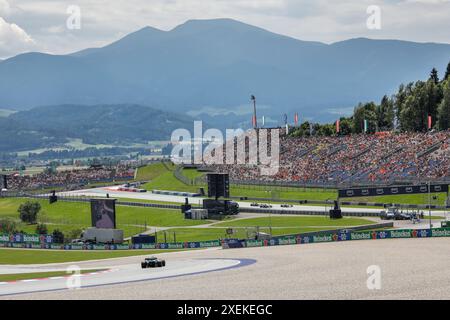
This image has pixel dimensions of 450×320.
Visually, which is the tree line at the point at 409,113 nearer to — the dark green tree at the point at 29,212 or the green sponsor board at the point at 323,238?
the dark green tree at the point at 29,212

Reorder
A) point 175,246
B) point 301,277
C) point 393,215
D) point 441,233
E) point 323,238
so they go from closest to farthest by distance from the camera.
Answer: point 301,277 → point 441,233 → point 323,238 → point 175,246 → point 393,215

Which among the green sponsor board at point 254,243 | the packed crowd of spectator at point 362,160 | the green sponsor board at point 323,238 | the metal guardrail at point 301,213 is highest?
the packed crowd of spectator at point 362,160

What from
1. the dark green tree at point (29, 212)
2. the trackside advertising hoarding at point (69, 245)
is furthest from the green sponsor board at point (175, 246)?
the dark green tree at point (29, 212)

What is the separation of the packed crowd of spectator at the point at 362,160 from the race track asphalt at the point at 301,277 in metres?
46.4

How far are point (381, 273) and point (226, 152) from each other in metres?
121

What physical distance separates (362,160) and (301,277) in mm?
78863

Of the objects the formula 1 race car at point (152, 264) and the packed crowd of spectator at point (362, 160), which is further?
the packed crowd of spectator at point (362, 160)

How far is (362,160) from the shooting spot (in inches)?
4707

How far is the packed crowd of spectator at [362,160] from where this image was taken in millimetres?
107000

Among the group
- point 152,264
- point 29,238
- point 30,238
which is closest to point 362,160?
point 30,238

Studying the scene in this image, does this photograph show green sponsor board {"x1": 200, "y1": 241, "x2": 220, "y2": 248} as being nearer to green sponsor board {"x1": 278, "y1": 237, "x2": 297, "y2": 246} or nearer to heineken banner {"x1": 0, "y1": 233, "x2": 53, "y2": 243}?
green sponsor board {"x1": 278, "y1": 237, "x2": 297, "y2": 246}

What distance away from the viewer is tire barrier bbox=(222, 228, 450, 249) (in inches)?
2751

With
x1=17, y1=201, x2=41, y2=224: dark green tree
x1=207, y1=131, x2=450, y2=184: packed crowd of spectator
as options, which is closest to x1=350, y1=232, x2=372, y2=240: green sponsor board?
x1=207, y1=131, x2=450, y2=184: packed crowd of spectator

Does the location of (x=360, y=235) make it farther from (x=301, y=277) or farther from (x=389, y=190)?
(x=301, y=277)
